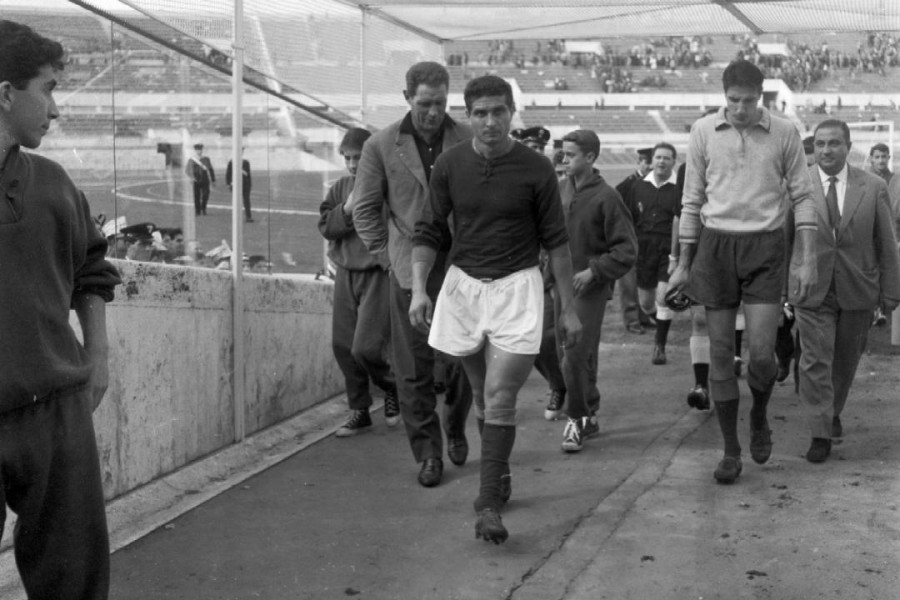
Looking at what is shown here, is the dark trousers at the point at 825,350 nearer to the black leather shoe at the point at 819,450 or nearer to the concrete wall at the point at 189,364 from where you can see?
the black leather shoe at the point at 819,450

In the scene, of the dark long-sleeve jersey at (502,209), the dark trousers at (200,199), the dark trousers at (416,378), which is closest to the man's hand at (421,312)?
the dark long-sleeve jersey at (502,209)

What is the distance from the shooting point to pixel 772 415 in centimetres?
863

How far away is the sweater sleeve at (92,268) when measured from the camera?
3.40 metres

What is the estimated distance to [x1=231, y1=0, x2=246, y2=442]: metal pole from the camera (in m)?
A: 7.40

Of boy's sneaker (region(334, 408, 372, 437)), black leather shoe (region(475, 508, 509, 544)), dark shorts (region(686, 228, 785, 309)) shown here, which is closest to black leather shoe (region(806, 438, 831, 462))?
dark shorts (region(686, 228, 785, 309))

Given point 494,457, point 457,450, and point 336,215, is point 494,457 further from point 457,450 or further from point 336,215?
point 336,215

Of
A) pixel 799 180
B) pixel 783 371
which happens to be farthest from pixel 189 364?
pixel 783 371

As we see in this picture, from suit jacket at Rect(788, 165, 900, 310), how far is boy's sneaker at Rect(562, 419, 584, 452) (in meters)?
1.44

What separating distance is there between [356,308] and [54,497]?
5.14 meters

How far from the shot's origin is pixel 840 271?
7242 millimetres

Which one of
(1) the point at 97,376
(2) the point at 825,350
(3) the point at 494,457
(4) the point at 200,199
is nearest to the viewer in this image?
(1) the point at 97,376

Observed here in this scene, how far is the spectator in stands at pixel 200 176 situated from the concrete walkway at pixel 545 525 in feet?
4.74

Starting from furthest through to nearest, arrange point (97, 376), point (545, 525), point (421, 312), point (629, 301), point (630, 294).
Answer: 1. point (629, 301)
2. point (630, 294)
3. point (421, 312)
4. point (545, 525)
5. point (97, 376)

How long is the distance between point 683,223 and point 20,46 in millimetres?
4272
